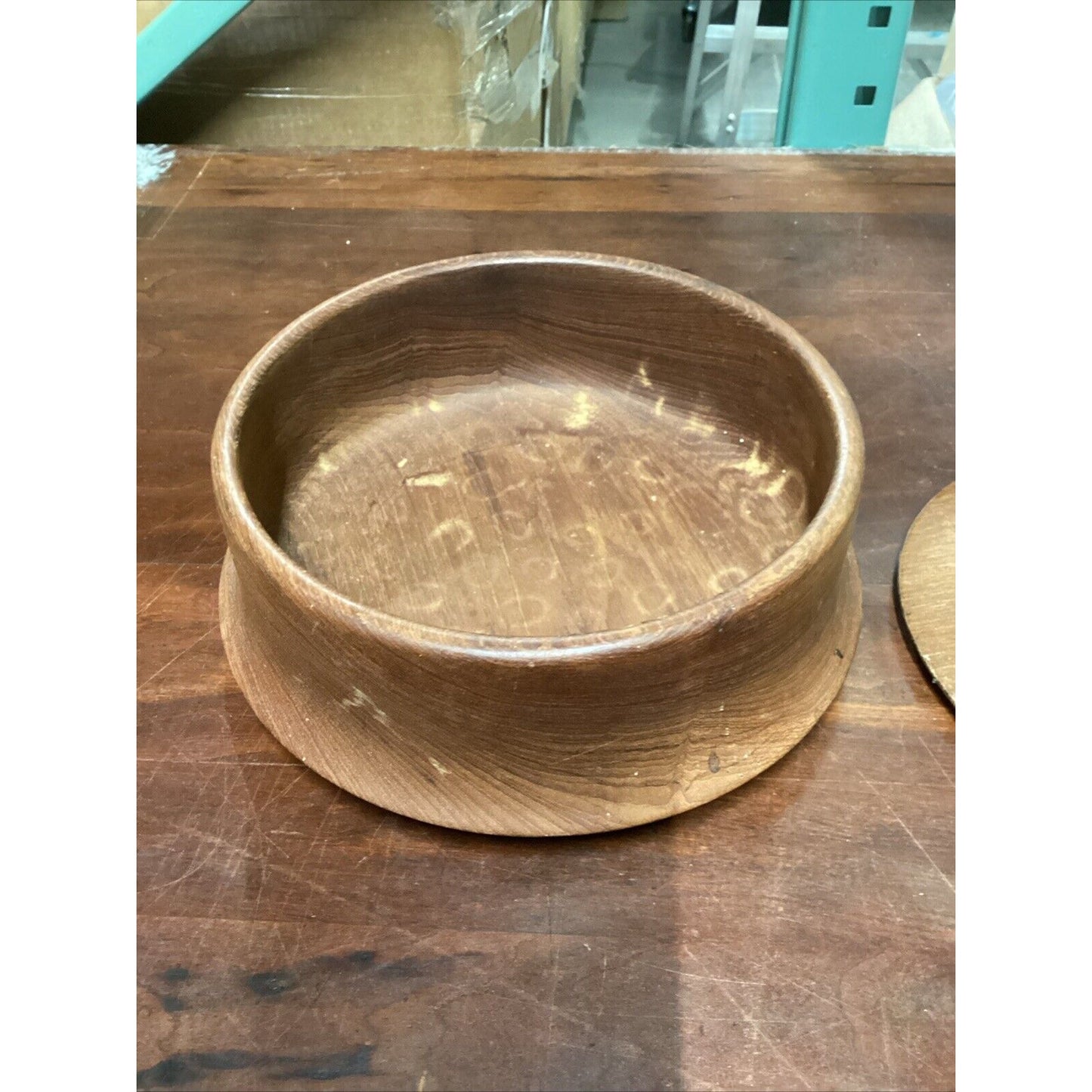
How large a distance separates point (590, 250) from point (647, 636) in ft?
1.88

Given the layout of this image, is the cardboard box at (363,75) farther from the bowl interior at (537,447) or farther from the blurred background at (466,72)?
the bowl interior at (537,447)

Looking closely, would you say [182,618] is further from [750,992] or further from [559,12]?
[559,12]

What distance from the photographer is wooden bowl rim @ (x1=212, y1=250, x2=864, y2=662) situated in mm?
419

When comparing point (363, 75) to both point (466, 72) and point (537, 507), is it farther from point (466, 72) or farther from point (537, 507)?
point (537, 507)

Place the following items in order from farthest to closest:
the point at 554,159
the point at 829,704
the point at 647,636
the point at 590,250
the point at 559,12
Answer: the point at 559,12 → the point at 554,159 → the point at 590,250 → the point at 829,704 → the point at 647,636

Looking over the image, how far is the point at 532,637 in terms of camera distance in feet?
1.48

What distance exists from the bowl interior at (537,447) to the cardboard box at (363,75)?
711 mm

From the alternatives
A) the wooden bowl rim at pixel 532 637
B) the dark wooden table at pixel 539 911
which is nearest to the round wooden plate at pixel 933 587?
the dark wooden table at pixel 539 911

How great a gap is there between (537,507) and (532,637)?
0.77 ft

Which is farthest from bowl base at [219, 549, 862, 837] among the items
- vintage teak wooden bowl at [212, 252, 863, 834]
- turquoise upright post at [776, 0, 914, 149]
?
turquoise upright post at [776, 0, 914, 149]

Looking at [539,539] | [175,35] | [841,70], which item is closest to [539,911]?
[539,539]

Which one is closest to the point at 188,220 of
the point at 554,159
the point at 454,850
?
the point at 554,159

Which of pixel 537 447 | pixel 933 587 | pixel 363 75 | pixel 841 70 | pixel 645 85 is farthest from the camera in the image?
pixel 645 85

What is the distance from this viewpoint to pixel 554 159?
3.34 ft
